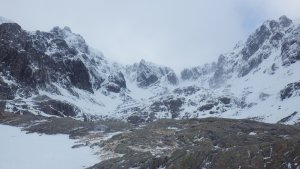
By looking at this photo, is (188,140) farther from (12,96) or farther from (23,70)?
(23,70)

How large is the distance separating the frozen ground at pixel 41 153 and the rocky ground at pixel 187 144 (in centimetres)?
247

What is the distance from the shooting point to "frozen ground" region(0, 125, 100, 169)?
47781 millimetres

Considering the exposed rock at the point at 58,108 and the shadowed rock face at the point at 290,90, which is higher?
the shadowed rock face at the point at 290,90

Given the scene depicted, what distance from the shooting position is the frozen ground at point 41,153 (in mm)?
47781

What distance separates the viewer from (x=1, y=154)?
51.6 meters

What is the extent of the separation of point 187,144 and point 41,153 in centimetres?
1895

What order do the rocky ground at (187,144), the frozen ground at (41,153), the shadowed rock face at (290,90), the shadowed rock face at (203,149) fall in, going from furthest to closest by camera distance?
1. the shadowed rock face at (290,90)
2. the frozen ground at (41,153)
3. the rocky ground at (187,144)
4. the shadowed rock face at (203,149)

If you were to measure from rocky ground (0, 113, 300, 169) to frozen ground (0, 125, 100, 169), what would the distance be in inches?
97.2

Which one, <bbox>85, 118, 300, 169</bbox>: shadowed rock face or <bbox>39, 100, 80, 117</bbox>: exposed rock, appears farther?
<bbox>39, 100, 80, 117</bbox>: exposed rock

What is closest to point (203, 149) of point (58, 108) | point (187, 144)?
point (187, 144)

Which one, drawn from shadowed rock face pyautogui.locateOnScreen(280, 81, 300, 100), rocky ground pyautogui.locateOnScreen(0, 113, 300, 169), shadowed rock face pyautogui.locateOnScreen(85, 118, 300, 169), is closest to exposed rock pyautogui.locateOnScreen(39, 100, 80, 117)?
rocky ground pyautogui.locateOnScreen(0, 113, 300, 169)

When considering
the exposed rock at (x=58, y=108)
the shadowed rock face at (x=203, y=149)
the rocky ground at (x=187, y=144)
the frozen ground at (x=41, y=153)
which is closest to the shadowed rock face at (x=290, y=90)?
the exposed rock at (x=58, y=108)

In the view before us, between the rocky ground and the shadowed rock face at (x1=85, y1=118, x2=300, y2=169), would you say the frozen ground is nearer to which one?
the rocky ground

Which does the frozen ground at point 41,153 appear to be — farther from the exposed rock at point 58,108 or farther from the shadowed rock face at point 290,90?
the shadowed rock face at point 290,90
